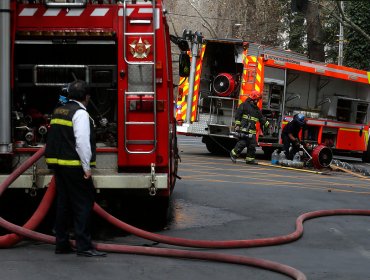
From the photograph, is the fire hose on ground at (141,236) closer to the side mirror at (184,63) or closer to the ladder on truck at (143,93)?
the ladder on truck at (143,93)

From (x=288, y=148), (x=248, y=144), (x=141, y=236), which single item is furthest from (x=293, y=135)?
(x=141, y=236)

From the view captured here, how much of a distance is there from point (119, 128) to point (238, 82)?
11.2 meters

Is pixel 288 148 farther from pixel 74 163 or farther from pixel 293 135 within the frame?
pixel 74 163

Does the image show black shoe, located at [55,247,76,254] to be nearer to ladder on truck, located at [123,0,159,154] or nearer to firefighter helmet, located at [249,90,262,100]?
ladder on truck, located at [123,0,159,154]

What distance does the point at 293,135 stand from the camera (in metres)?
16.6

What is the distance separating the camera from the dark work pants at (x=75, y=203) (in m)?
6.11

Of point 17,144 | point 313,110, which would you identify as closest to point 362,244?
point 17,144

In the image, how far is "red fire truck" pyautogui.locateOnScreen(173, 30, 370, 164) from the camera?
1762cm

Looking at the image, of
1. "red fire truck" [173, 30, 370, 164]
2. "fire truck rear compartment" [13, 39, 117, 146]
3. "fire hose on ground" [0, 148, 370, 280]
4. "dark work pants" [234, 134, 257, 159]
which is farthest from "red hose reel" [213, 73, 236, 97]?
"fire hose on ground" [0, 148, 370, 280]

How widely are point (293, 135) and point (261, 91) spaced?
5.20 feet

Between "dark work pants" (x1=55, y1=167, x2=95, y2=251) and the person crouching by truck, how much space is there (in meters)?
10.8

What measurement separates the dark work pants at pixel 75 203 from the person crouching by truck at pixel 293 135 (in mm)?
10833

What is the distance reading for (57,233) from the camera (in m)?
6.21

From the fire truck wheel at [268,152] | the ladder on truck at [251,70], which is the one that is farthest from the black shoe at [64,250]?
the fire truck wheel at [268,152]
